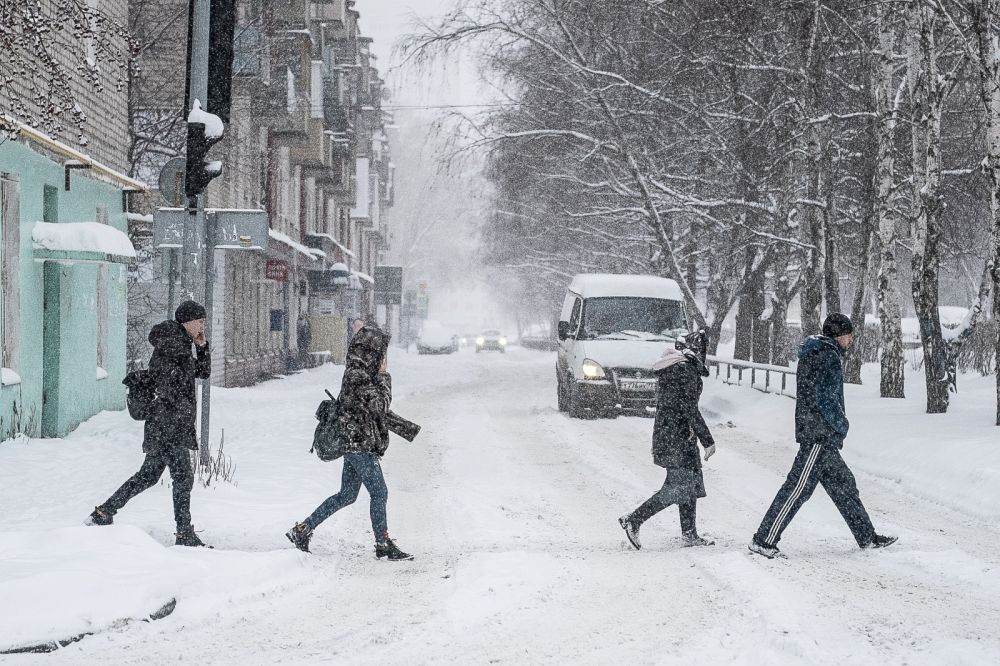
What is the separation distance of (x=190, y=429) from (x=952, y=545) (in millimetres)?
5673

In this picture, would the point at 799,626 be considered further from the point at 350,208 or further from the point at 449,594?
the point at 350,208

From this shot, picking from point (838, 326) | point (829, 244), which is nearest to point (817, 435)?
point (838, 326)

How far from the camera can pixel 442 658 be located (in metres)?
5.33

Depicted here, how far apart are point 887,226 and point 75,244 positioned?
12386 millimetres

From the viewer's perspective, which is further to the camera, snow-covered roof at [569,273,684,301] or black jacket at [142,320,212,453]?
snow-covered roof at [569,273,684,301]

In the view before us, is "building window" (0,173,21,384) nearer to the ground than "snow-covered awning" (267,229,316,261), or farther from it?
nearer to the ground

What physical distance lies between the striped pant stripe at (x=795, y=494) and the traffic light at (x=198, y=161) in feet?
19.4

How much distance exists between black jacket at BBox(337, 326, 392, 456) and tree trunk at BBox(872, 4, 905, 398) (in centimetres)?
1213

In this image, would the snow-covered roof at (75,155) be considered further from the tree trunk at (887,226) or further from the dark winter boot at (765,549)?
the tree trunk at (887,226)

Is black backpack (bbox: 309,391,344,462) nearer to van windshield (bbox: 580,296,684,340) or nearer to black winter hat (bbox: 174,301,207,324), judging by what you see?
black winter hat (bbox: 174,301,207,324)

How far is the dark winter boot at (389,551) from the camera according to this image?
7.85 meters

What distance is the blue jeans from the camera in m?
7.84

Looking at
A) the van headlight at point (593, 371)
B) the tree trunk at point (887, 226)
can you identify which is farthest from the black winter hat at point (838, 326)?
the van headlight at point (593, 371)

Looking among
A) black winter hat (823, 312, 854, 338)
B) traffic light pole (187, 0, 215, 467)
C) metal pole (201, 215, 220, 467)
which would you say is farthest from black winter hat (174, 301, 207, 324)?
black winter hat (823, 312, 854, 338)
